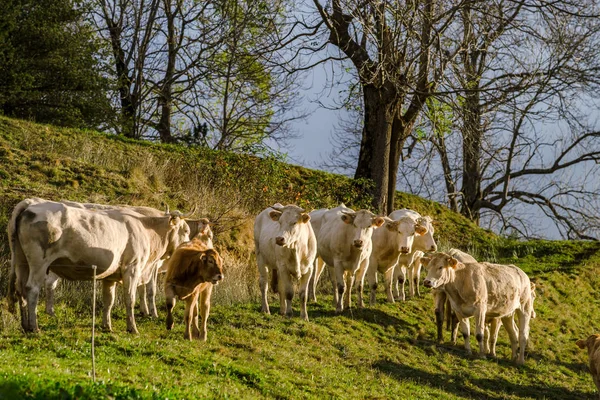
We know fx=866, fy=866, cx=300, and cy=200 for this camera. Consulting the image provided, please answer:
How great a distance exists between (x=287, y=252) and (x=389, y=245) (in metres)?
4.26

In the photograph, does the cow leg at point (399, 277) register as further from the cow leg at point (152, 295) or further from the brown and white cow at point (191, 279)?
the brown and white cow at point (191, 279)

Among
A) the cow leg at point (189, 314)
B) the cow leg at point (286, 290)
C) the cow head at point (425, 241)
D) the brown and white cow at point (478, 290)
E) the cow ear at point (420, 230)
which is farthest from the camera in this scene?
the cow head at point (425, 241)

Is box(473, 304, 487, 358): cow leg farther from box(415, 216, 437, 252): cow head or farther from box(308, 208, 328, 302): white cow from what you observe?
box(308, 208, 328, 302): white cow

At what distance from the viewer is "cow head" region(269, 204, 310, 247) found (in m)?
17.4

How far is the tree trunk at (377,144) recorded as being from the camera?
28969 millimetres

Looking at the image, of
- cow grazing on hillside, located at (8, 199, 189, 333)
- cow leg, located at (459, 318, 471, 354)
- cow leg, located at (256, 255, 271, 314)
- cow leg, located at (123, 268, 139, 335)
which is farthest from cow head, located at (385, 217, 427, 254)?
cow leg, located at (123, 268, 139, 335)

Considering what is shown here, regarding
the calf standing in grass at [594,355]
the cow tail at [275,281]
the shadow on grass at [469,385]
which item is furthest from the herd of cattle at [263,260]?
the calf standing in grass at [594,355]

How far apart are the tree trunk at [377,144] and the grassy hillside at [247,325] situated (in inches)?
23.2

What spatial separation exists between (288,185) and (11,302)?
15.5m

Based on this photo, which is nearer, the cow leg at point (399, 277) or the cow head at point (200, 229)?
the cow head at point (200, 229)

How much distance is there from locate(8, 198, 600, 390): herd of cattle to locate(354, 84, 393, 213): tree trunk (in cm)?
578

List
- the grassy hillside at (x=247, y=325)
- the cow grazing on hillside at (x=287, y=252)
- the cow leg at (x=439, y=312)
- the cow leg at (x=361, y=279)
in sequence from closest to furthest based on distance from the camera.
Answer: the grassy hillside at (x=247, y=325)
the cow grazing on hillside at (x=287, y=252)
the cow leg at (x=439, y=312)
the cow leg at (x=361, y=279)

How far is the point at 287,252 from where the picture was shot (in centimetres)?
1789

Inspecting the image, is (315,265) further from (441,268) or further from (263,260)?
(441,268)
